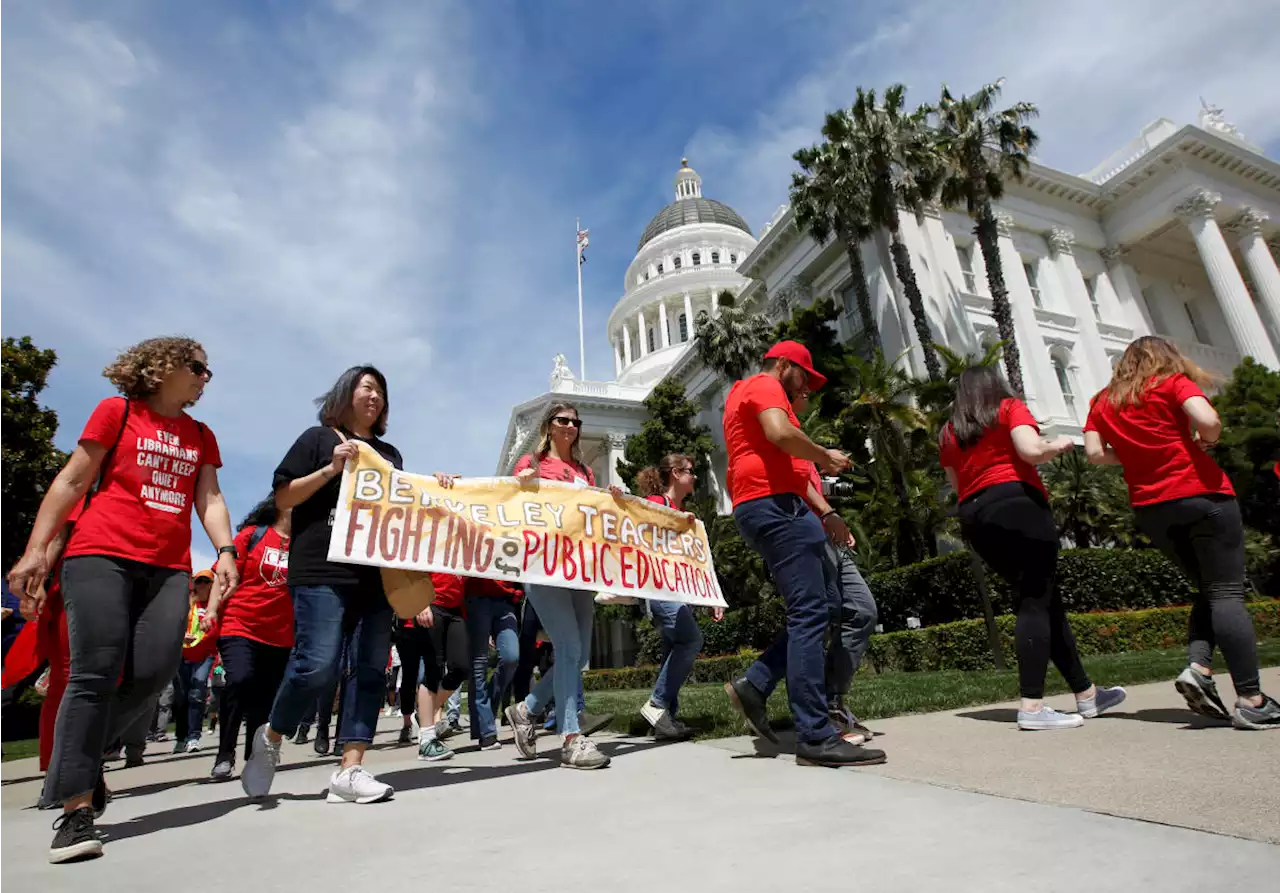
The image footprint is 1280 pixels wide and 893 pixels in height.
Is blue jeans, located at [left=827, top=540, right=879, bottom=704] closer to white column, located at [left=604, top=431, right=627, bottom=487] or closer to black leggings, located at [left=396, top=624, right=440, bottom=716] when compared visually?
black leggings, located at [left=396, top=624, right=440, bottom=716]

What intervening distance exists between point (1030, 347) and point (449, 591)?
1078 inches

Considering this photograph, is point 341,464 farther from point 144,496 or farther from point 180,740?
point 180,740

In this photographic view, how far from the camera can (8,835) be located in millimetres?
3246

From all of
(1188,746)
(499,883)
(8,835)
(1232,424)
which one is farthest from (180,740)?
(1232,424)

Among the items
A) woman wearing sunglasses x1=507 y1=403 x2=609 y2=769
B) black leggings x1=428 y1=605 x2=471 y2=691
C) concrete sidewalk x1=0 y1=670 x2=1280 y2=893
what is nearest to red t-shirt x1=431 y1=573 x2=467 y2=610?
black leggings x1=428 y1=605 x2=471 y2=691

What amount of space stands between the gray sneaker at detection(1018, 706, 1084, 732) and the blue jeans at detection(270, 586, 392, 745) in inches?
121

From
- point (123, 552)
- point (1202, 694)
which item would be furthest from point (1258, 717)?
point (123, 552)

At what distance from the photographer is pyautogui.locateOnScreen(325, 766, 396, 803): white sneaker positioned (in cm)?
323

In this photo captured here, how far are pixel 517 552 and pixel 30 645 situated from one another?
368 centimetres

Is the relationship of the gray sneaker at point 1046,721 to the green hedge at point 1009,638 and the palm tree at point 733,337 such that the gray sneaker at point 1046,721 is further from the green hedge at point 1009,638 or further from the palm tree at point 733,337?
the palm tree at point 733,337

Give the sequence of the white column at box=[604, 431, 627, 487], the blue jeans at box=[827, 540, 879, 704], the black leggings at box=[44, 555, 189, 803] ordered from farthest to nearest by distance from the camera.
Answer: the white column at box=[604, 431, 627, 487] → the blue jeans at box=[827, 540, 879, 704] → the black leggings at box=[44, 555, 189, 803]

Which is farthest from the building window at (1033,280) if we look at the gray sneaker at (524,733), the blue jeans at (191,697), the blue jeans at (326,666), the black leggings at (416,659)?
the blue jeans at (326,666)

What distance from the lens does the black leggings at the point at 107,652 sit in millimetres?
2766

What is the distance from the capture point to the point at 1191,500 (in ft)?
12.2
